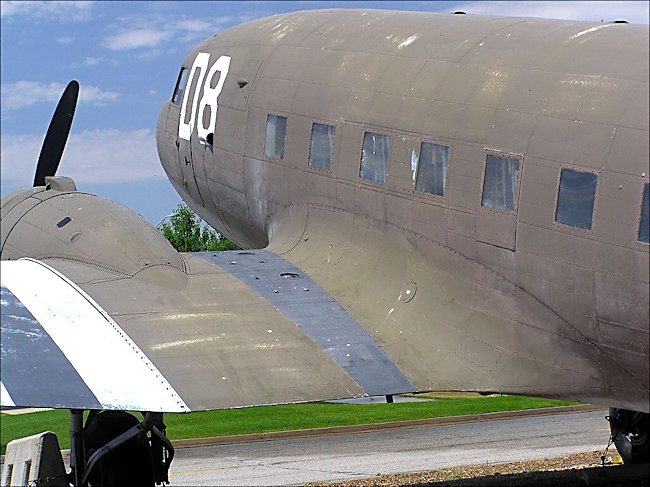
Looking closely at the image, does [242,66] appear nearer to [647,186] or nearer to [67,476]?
[67,476]

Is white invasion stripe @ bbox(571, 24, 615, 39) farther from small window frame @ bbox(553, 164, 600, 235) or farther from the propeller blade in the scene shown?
the propeller blade

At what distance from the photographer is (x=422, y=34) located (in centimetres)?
1105

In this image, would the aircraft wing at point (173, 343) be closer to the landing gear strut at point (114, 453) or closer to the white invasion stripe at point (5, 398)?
the white invasion stripe at point (5, 398)

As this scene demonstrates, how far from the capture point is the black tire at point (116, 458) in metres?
9.86

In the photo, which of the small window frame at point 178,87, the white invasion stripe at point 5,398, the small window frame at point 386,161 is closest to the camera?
the white invasion stripe at point 5,398

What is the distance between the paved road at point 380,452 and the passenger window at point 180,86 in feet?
19.6

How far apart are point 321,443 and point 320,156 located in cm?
766

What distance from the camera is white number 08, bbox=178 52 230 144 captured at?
47.9ft

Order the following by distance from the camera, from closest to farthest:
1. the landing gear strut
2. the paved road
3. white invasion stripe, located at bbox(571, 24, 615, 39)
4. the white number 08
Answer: white invasion stripe, located at bbox(571, 24, 615, 39) → the landing gear strut → the white number 08 → the paved road

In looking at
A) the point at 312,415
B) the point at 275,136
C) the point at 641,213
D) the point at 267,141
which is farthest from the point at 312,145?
the point at 312,415

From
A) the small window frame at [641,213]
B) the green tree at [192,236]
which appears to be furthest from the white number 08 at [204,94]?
the green tree at [192,236]

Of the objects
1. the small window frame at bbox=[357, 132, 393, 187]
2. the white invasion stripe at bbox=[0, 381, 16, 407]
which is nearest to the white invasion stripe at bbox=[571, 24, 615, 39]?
the small window frame at bbox=[357, 132, 393, 187]

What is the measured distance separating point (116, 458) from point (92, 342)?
191cm

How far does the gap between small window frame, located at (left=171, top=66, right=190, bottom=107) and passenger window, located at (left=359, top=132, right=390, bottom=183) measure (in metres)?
5.85
